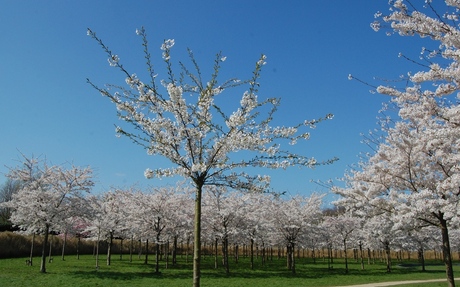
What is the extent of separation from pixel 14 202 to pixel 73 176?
14.0ft

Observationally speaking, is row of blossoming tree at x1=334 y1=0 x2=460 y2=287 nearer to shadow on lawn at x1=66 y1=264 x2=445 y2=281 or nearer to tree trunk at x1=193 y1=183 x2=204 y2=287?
tree trunk at x1=193 y1=183 x2=204 y2=287

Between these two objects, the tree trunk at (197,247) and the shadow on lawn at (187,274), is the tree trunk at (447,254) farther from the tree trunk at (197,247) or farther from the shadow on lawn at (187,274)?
the shadow on lawn at (187,274)

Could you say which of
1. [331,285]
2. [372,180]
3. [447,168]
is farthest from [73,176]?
[447,168]

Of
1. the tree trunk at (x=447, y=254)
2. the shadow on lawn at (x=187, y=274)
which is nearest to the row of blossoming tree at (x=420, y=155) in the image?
the tree trunk at (x=447, y=254)

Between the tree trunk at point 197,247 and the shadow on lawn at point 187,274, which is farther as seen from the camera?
the shadow on lawn at point 187,274

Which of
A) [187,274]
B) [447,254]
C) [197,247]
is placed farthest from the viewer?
[187,274]

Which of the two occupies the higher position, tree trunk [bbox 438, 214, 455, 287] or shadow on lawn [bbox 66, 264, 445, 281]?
tree trunk [bbox 438, 214, 455, 287]

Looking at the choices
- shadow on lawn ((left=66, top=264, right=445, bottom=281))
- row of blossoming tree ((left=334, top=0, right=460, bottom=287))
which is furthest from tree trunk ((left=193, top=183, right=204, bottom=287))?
shadow on lawn ((left=66, top=264, right=445, bottom=281))

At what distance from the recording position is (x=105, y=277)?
67.8 feet

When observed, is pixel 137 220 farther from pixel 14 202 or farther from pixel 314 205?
pixel 314 205

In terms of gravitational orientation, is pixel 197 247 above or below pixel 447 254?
above

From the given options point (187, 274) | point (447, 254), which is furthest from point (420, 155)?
point (187, 274)

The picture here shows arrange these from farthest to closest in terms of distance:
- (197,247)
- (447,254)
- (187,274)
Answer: (187,274) < (447,254) < (197,247)

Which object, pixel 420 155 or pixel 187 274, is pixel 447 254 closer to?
pixel 420 155
